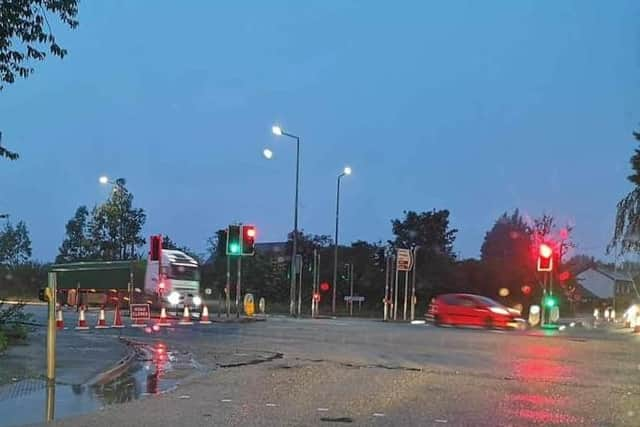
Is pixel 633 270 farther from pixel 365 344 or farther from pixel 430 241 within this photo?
pixel 430 241

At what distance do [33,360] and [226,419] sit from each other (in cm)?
596

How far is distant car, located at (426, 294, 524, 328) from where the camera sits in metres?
31.3

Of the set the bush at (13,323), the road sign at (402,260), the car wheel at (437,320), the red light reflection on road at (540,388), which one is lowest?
the car wheel at (437,320)

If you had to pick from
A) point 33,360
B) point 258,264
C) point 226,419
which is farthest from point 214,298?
point 226,419

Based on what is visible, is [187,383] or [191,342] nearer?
[187,383]

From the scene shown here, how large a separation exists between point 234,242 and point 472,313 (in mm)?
10155

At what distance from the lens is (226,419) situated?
890 cm

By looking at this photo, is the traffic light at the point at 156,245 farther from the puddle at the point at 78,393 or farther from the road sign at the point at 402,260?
the road sign at the point at 402,260

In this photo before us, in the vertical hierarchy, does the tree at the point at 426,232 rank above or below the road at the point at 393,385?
above

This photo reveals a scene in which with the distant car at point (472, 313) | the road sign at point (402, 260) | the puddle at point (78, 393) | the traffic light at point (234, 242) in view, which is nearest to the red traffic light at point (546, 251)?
the distant car at point (472, 313)

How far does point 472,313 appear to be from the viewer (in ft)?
105

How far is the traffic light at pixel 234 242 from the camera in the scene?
30922 millimetres

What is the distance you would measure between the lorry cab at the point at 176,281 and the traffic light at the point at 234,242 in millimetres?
11594

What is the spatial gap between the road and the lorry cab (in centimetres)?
2263
